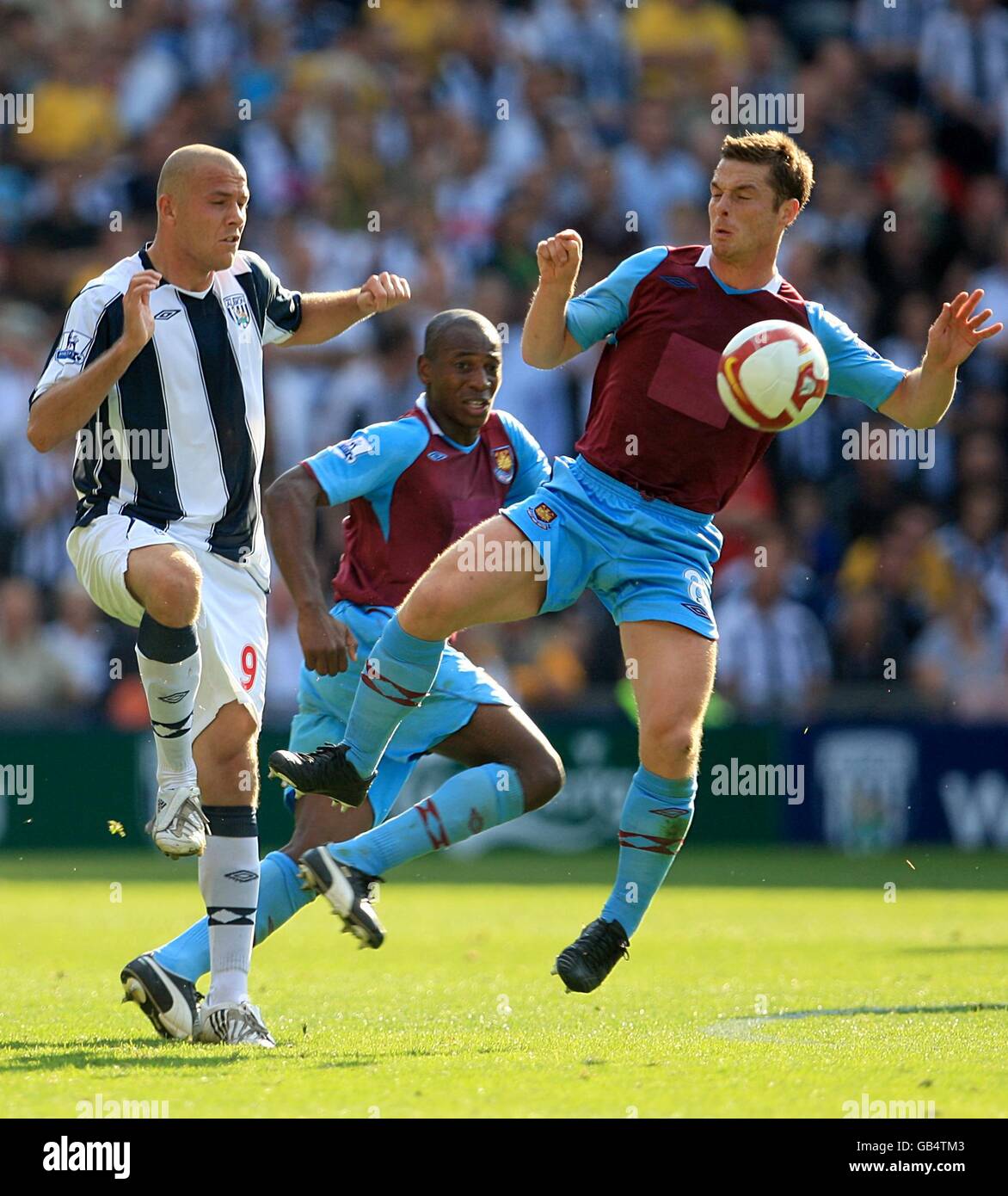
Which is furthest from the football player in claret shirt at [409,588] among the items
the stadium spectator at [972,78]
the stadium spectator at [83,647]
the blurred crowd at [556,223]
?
the stadium spectator at [972,78]

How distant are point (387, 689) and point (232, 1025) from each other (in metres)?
1.21

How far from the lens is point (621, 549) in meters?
6.34

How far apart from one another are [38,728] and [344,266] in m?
4.59

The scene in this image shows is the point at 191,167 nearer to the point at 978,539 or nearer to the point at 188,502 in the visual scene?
the point at 188,502

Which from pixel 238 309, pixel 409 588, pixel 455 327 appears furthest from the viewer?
pixel 409 588

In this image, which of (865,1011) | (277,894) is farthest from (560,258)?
(865,1011)

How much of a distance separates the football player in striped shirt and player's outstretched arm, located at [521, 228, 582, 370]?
0.92m

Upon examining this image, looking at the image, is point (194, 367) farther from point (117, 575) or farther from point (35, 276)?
point (35, 276)

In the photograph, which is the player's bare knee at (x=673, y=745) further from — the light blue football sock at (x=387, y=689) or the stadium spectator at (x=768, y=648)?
the stadium spectator at (x=768, y=648)

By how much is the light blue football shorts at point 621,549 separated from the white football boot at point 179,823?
133 centimetres

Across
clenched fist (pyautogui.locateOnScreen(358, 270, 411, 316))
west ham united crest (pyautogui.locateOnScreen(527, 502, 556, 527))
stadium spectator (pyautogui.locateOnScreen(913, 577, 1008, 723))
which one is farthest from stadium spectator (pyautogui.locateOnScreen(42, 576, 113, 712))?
west ham united crest (pyautogui.locateOnScreen(527, 502, 556, 527))

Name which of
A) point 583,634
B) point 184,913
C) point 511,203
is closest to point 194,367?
point 184,913

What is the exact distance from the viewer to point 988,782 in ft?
46.0

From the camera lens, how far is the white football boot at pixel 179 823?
225 inches
